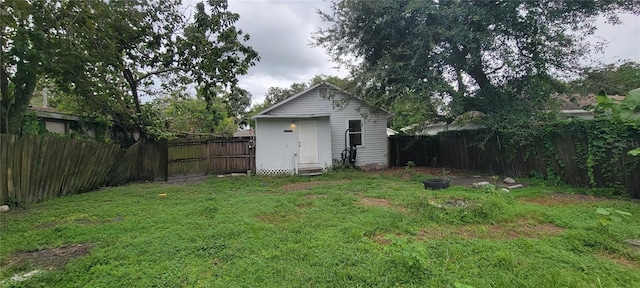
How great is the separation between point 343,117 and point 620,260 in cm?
1008

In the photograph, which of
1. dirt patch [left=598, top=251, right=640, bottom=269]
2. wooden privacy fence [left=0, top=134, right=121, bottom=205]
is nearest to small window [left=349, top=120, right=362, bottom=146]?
wooden privacy fence [left=0, top=134, right=121, bottom=205]

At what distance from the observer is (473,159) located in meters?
10.4

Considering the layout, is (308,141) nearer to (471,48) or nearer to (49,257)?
(471,48)

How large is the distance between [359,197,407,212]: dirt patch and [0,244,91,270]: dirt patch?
14.0 ft

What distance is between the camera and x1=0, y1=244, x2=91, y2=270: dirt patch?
292 centimetres

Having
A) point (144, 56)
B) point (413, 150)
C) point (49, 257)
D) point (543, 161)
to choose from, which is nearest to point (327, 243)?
point (49, 257)

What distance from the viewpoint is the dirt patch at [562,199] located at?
5262 millimetres

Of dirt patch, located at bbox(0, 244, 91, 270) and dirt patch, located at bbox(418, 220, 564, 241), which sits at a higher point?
dirt patch, located at bbox(0, 244, 91, 270)

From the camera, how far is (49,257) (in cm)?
314

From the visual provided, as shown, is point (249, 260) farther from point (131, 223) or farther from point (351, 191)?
point (351, 191)

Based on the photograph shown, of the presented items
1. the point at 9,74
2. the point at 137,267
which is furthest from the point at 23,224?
the point at 9,74

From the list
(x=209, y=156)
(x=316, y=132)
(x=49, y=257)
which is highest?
(x=316, y=132)

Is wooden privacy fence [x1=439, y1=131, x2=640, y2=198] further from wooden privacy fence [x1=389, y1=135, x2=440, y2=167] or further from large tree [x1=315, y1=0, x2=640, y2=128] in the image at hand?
wooden privacy fence [x1=389, y1=135, x2=440, y2=167]

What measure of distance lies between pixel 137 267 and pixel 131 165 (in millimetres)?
8390
